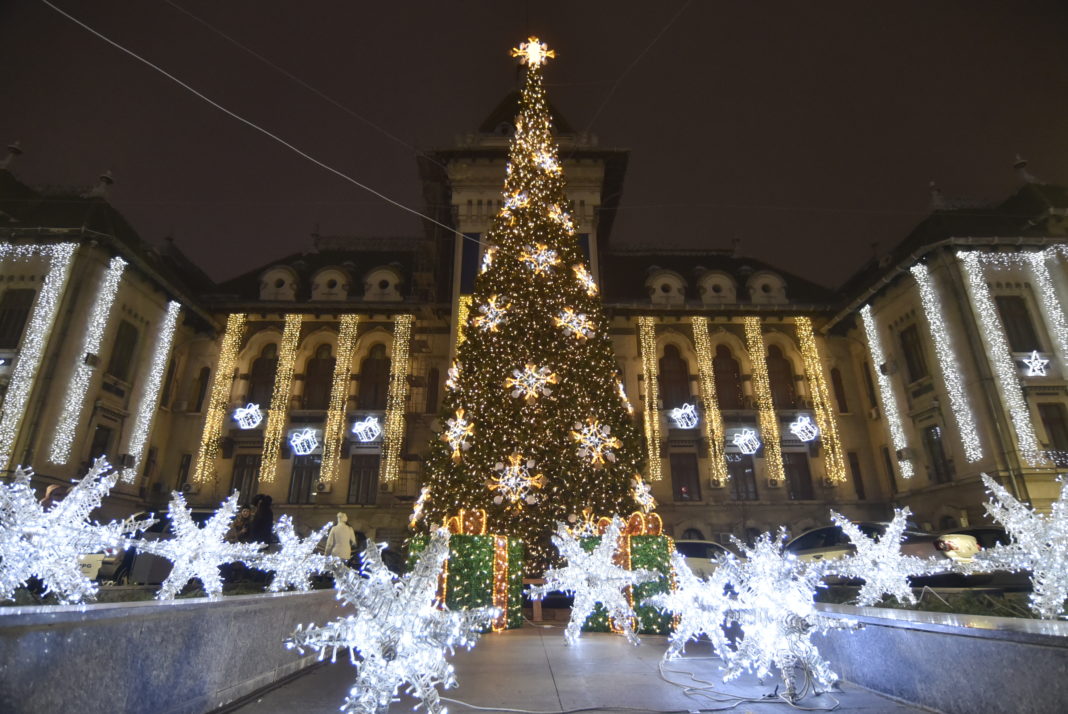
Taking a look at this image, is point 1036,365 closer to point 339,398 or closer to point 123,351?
point 339,398

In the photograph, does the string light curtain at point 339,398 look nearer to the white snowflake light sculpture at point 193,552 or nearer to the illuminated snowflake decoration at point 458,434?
the illuminated snowflake decoration at point 458,434

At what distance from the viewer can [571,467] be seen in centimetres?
1034

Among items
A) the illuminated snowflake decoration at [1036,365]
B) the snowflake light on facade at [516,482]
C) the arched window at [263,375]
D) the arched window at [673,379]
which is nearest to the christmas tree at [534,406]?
the snowflake light on facade at [516,482]

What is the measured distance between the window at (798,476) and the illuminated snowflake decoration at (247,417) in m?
22.8

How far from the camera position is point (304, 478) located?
22438 mm

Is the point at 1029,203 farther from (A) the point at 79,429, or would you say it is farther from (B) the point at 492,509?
(A) the point at 79,429

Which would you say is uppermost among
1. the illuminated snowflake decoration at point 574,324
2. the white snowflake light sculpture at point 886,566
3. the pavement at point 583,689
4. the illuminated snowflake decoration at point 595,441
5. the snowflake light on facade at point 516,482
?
the illuminated snowflake decoration at point 574,324

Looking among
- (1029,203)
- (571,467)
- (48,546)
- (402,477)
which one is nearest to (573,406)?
(571,467)

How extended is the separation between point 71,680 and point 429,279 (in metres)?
24.0

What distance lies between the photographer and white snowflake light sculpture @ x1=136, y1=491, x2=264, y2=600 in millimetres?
5371

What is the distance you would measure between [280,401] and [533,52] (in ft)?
56.0

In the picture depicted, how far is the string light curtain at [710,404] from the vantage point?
22.4 meters

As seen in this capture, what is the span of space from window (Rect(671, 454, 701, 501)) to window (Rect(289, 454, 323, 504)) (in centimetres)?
1487

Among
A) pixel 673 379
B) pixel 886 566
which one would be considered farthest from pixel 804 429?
pixel 886 566
